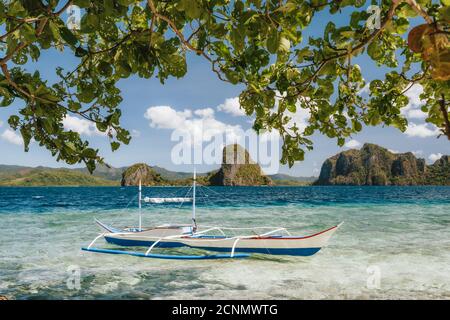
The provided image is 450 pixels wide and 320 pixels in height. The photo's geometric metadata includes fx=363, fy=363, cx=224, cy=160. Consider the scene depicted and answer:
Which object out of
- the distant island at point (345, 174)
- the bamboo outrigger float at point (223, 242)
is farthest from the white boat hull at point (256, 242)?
the distant island at point (345, 174)

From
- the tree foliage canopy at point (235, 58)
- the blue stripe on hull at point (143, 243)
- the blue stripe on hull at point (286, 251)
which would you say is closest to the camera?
the tree foliage canopy at point (235, 58)

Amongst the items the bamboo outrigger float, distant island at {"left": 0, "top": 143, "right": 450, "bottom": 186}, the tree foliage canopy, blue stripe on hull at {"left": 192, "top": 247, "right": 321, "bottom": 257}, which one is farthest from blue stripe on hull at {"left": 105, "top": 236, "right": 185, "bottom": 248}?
distant island at {"left": 0, "top": 143, "right": 450, "bottom": 186}

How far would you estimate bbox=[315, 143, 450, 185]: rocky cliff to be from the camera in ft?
562

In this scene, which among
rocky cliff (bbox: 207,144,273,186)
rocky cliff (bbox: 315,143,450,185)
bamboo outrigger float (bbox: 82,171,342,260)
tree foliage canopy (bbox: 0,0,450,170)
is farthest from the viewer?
rocky cliff (bbox: 315,143,450,185)

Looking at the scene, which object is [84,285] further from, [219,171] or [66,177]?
[66,177]

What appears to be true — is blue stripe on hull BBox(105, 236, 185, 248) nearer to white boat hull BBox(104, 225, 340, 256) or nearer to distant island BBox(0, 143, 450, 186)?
white boat hull BBox(104, 225, 340, 256)

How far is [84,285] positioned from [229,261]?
5681mm

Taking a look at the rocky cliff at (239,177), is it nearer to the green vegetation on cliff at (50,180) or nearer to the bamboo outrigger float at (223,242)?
the green vegetation on cliff at (50,180)

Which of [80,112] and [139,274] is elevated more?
[80,112]

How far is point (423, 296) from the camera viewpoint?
1091 centimetres

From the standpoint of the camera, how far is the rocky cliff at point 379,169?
171250 millimetres
